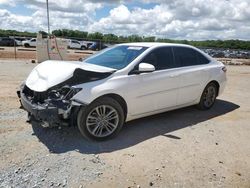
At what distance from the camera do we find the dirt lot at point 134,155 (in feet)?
13.1

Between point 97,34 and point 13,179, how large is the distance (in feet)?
197

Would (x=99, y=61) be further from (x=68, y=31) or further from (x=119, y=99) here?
(x=68, y=31)

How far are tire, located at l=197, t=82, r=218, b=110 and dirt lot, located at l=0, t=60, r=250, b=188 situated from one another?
63cm

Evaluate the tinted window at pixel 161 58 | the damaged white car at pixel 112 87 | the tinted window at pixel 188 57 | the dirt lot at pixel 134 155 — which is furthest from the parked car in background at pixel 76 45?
the tinted window at pixel 161 58

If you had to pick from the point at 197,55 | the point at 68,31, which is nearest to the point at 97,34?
the point at 68,31

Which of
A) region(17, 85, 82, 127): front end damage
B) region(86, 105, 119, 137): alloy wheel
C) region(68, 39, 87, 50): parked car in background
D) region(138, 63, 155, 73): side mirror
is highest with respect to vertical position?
region(138, 63, 155, 73): side mirror

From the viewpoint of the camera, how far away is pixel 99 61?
617cm

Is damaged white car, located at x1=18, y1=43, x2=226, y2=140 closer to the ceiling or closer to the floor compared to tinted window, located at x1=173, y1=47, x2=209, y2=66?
closer to the floor

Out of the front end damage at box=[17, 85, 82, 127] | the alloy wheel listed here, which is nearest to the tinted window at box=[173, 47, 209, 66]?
the alloy wheel

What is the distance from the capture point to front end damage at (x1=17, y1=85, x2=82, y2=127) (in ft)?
15.6

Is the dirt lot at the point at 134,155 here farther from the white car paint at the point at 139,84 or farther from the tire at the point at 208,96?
the tire at the point at 208,96

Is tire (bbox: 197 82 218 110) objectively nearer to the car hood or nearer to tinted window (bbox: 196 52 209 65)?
tinted window (bbox: 196 52 209 65)

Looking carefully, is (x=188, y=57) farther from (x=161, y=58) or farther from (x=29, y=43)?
(x=29, y=43)

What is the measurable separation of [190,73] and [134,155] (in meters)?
2.66
